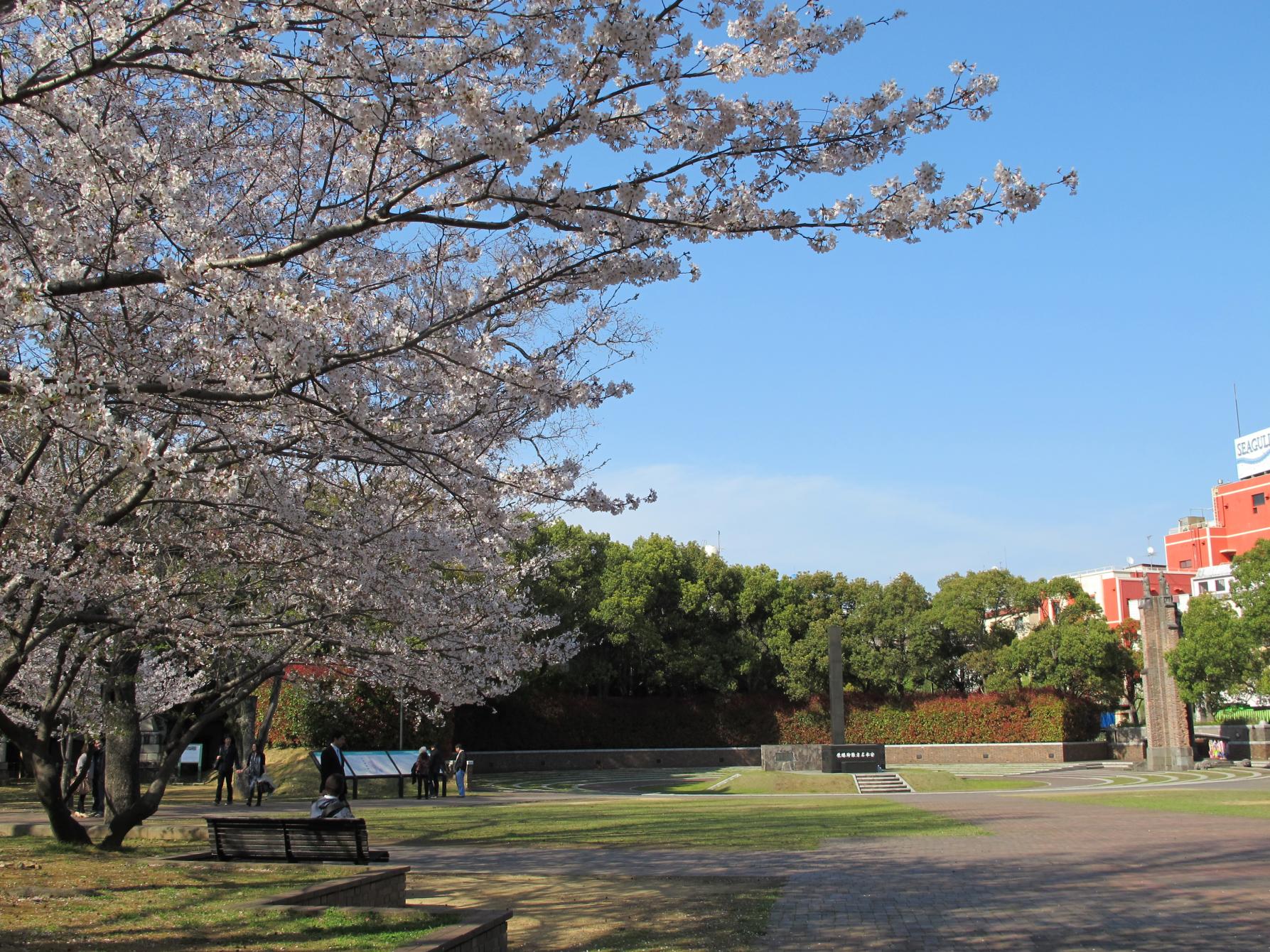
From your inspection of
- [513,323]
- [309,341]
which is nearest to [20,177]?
[309,341]

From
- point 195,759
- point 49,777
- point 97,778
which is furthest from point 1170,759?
point 49,777

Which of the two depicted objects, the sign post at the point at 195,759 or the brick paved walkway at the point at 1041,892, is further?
the sign post at the point at 195,759

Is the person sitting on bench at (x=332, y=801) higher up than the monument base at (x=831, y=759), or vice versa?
the person sitting on bench at (x=332, y=801)

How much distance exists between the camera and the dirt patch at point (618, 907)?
751 centimetres

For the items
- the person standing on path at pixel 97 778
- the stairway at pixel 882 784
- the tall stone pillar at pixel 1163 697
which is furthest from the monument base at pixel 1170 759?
the person standing on path at pixel 97 778

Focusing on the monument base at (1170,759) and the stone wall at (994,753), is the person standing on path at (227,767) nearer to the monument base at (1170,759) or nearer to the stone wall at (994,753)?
the stone wall at (994,753)

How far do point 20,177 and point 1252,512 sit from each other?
75.2m

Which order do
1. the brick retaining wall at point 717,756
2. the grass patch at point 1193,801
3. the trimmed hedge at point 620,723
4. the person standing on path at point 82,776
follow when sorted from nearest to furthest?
the grass patch at point 1193,801, the person standing on path at point 82,776, the brick retaining wall at point 717,756, the trimmed hedge at point 620,723

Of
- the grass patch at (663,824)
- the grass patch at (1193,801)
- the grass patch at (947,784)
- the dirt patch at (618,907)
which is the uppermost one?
the dirt patch at (618,907)

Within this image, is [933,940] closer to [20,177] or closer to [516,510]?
[516,510]

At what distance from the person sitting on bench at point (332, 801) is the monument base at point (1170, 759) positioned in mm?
33611

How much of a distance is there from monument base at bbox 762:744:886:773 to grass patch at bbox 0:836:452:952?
22334mm

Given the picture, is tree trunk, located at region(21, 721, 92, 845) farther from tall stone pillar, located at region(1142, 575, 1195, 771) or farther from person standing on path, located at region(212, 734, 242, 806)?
tall stone pillar, located at region(1142, 575, 1195, 771)

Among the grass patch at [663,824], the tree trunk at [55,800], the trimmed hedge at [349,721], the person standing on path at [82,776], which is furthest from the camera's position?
the trimmed hedge at [349,721]
